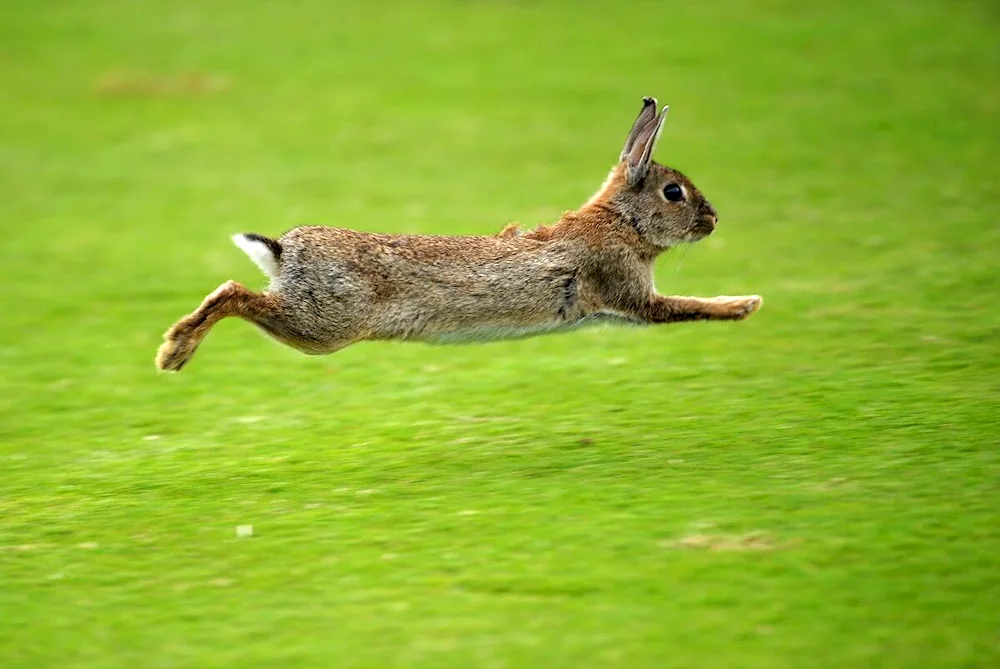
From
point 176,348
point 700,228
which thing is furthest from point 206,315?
point 700,228

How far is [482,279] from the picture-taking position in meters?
7.48

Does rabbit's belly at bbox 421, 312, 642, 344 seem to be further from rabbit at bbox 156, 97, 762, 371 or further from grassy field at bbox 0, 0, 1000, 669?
grassy field at bbox 0, 0, 1000, 669

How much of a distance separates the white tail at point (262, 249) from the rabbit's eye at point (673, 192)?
2482 millimetres

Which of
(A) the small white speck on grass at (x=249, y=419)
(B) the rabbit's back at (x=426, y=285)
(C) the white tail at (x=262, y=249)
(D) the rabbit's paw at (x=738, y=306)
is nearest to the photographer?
(C) the white tail at (x=262, y=249)

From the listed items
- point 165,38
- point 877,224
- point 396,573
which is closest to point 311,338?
point 396,573

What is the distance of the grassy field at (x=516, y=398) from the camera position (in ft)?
18.2

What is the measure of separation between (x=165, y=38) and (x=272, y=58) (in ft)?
7.93

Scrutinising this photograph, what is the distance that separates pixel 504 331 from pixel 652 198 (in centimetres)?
136

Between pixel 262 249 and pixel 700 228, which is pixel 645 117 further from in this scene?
pixel 262 249

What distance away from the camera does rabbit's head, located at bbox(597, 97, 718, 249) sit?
8.09m

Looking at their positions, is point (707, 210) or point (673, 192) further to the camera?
point (707, 210)

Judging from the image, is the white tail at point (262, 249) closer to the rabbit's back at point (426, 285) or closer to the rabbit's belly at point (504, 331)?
the rabbit's back at point (426, 285)

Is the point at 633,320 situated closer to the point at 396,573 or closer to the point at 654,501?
the point at 654,501

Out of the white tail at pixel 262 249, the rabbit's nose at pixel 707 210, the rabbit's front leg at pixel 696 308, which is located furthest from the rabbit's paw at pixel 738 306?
the white tail at pixel 262 249
